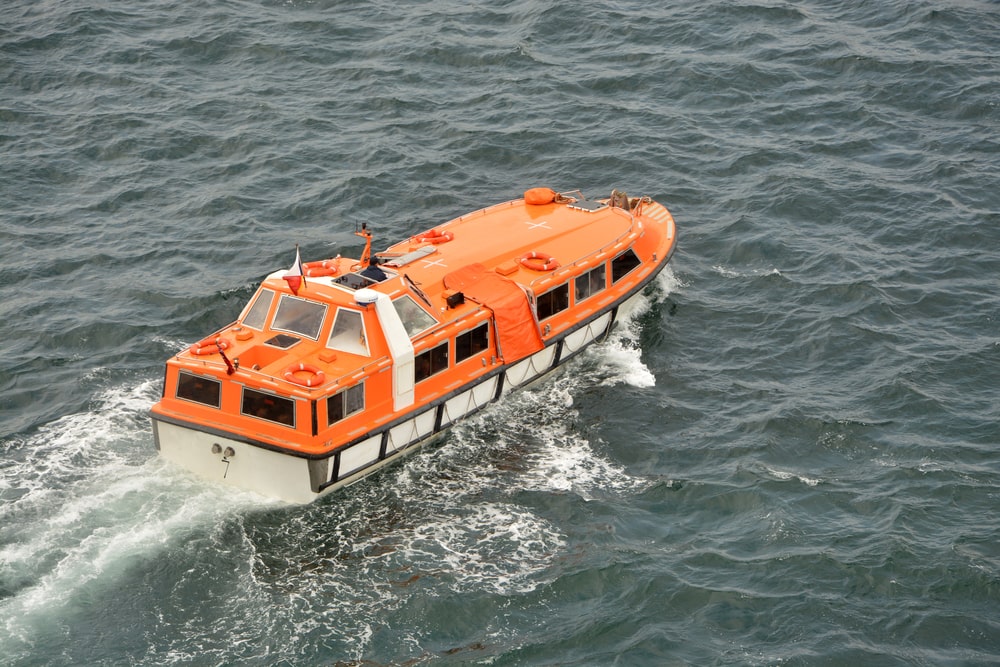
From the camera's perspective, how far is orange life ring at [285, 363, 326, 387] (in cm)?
2597

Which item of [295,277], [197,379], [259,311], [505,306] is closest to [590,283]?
[505,306]

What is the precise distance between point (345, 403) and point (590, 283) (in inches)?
315

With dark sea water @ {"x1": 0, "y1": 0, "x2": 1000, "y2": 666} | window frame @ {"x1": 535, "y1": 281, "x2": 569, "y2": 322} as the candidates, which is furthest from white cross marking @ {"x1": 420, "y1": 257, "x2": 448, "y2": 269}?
dark sea water @ {"x1": 0, "y1": 0, "x2": 1000, "y2": 666}

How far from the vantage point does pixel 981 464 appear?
27.3 meters

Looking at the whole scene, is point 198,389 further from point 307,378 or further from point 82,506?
point 82,506

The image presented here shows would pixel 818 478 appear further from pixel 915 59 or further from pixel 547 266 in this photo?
pixel 915 59

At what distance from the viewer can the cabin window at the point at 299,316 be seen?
→ 27609 millimetres

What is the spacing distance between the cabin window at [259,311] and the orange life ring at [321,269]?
3.58 feet

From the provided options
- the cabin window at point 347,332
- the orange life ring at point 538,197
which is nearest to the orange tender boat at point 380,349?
the cabin window at point 347,332

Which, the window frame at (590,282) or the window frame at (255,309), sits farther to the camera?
the window frame at (590,282)

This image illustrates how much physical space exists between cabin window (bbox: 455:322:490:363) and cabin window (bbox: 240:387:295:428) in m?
4.45

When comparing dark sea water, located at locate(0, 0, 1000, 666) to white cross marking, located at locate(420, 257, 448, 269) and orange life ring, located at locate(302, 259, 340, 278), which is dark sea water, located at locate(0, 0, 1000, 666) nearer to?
white cross marking, located at locate(420, 257, 448, 269)

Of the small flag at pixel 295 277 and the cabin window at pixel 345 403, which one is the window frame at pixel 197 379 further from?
the small flag at pixel 295 277

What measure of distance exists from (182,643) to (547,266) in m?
12.7
